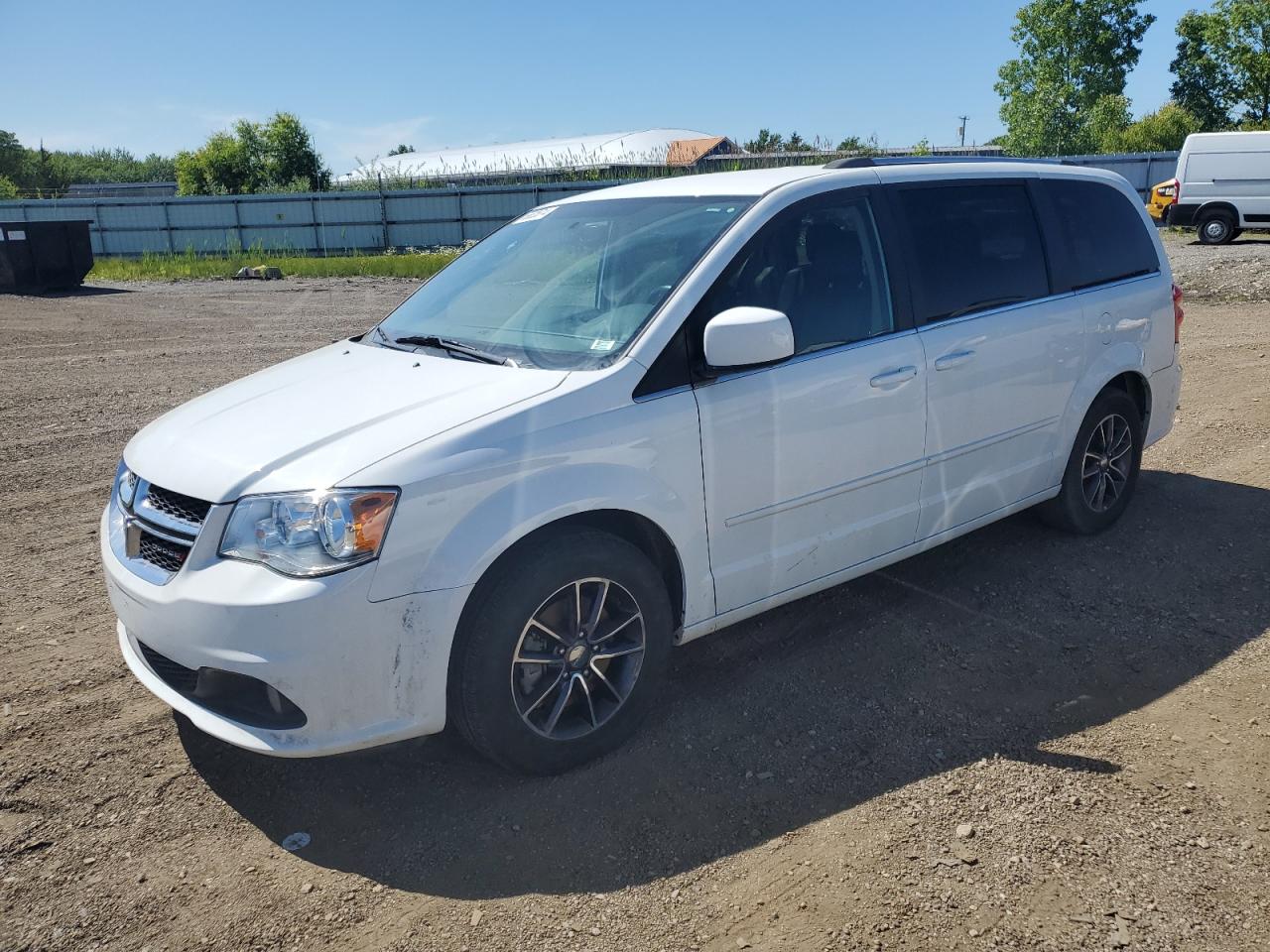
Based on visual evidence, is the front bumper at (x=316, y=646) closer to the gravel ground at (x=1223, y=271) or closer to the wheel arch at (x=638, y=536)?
the wheel arch at (x=638, y=536)

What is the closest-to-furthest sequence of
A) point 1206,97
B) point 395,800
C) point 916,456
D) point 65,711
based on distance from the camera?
1. point 395,800
2. point 65,711
3. point 916,456
4. point 1206,97

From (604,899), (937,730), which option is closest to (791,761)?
(937,730)

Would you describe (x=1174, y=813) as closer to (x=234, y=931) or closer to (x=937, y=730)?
(x=937, y=730)

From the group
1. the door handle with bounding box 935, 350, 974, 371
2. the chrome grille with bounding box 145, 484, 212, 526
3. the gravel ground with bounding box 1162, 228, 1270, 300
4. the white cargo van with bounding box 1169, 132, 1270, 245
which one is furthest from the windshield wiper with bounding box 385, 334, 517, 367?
the white cargo van with bounding box 1169, 132, 1270, 245

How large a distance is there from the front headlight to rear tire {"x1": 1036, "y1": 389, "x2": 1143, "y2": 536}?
3.67 metres

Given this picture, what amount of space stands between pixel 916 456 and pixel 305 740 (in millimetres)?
2602

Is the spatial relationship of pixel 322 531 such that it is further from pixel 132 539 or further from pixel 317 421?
pixel 132 539

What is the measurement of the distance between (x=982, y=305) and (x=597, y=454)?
2172 millimetres

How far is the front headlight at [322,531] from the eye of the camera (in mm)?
2840

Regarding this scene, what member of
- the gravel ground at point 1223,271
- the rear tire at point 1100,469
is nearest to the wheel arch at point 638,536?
the rear tire at point 1100,469

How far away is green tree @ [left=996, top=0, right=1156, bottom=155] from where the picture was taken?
61125 mm

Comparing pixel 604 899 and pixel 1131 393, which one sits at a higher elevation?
pixel 1131 393

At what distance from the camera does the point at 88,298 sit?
19938mm

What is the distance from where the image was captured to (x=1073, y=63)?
203 feet
